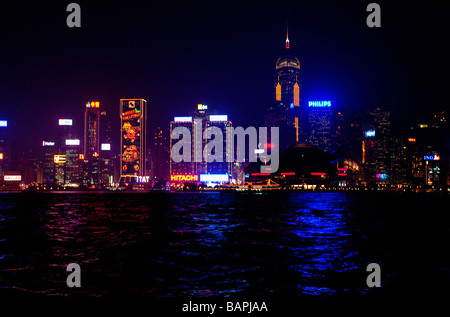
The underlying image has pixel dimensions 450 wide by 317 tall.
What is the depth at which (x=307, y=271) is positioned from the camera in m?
18.1

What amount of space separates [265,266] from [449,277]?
8476mm

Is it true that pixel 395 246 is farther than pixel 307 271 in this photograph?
Yes

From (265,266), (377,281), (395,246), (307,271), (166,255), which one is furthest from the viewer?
(395,246)
